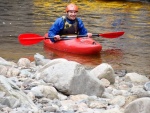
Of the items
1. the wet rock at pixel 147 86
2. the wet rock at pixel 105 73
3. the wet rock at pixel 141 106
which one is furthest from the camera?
the wet rock at pixel 105 73

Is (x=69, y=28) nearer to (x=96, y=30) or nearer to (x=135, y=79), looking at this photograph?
(x=96, y=30)

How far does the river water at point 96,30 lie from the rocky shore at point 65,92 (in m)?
2.51

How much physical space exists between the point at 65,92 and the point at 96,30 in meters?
7.10

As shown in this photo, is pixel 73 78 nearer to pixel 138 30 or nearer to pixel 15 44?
pixel 15 44

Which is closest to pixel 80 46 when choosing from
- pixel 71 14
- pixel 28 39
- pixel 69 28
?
pixel 69 28

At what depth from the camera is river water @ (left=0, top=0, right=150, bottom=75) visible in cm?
908

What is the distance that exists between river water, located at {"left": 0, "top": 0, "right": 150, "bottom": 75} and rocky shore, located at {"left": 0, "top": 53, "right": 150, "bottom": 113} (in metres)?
2.51

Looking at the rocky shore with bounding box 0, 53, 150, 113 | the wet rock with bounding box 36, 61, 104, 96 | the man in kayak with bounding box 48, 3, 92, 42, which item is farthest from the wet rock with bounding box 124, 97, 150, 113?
the man in kayak with bounding box 48, 3, 92, 42

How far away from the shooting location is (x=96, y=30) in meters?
12.2

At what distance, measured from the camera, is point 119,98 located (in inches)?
206

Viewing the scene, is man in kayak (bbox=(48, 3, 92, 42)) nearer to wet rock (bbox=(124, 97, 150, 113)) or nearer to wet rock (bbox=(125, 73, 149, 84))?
wet rock (bbox=(125, 73, 149, 84))

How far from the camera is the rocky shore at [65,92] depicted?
14.1 ft

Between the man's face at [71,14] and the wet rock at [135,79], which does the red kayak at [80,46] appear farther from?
the wet rock at [135,79]

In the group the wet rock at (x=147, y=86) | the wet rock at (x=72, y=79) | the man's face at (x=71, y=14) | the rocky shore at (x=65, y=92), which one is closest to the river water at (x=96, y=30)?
the man's face at (x=71, y=14)
